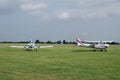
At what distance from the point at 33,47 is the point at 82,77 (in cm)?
4789

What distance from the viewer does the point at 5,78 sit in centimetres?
1537

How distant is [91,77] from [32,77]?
298cm

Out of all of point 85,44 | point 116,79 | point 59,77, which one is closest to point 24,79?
point 59,77

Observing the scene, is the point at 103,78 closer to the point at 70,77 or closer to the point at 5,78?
the point at 70,77

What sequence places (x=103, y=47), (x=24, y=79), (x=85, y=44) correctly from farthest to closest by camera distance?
(x=85, y=44)
(x=103, y=47)
(x=24, y=79)

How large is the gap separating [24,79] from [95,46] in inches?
1920

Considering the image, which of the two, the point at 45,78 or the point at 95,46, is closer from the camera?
the point at 45,78

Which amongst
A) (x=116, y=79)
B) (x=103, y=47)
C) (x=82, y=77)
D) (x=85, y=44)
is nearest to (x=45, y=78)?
(x=82, y=77)

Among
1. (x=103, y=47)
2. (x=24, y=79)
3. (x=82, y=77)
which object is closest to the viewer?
(x=24, y=79)

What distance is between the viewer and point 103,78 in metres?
15.8

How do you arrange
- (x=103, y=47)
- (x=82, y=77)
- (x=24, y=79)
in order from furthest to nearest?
1. (x=103, y=47)
2. (x=82, y=77)
3. (x=24, y=79)

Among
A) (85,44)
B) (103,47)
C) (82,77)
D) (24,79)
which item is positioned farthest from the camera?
(85,44)

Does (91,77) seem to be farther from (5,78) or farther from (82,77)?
(5,78)

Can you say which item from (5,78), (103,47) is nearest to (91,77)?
(5,78)
